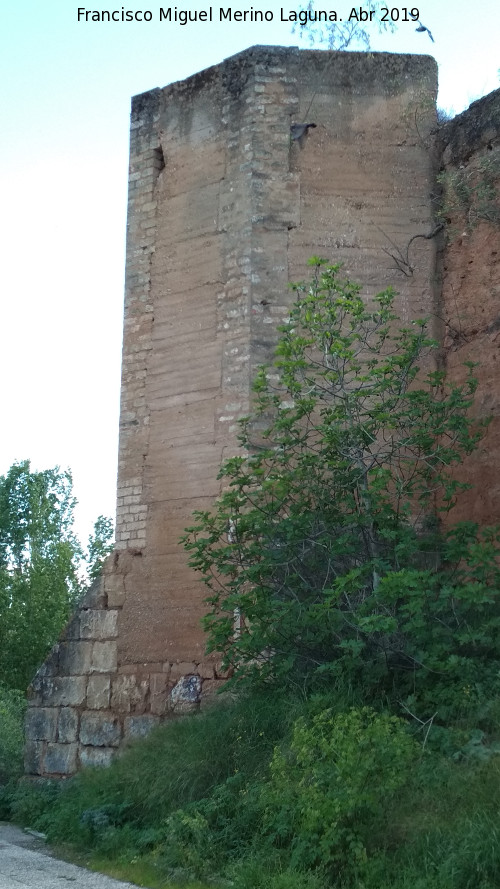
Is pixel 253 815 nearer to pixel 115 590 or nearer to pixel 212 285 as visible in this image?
pixel 115 590

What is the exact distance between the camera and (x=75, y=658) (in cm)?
909

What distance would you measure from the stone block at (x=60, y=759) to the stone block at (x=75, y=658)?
63 centimetres

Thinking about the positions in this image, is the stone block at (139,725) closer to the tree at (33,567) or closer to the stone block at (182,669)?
the stone block at (182,669)

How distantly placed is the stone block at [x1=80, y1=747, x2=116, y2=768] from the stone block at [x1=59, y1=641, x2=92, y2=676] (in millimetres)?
665

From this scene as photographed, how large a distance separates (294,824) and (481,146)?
5.94 m

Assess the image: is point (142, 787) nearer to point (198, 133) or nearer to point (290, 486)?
point (290, 486)

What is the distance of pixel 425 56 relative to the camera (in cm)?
943

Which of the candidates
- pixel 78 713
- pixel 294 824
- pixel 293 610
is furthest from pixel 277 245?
pixel 294 824

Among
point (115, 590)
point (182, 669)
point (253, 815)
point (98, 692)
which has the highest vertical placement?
A: point (115, 590)

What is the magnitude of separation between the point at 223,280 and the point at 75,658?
3600mm

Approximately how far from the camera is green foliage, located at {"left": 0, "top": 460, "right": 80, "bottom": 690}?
22.1 metres

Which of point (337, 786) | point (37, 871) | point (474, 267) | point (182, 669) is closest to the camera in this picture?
point (337, 786)

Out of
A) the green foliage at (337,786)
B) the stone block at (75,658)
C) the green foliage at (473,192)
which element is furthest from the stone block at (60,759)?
the green foliage at (473,192)

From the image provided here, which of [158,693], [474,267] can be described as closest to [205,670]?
[158,693]
